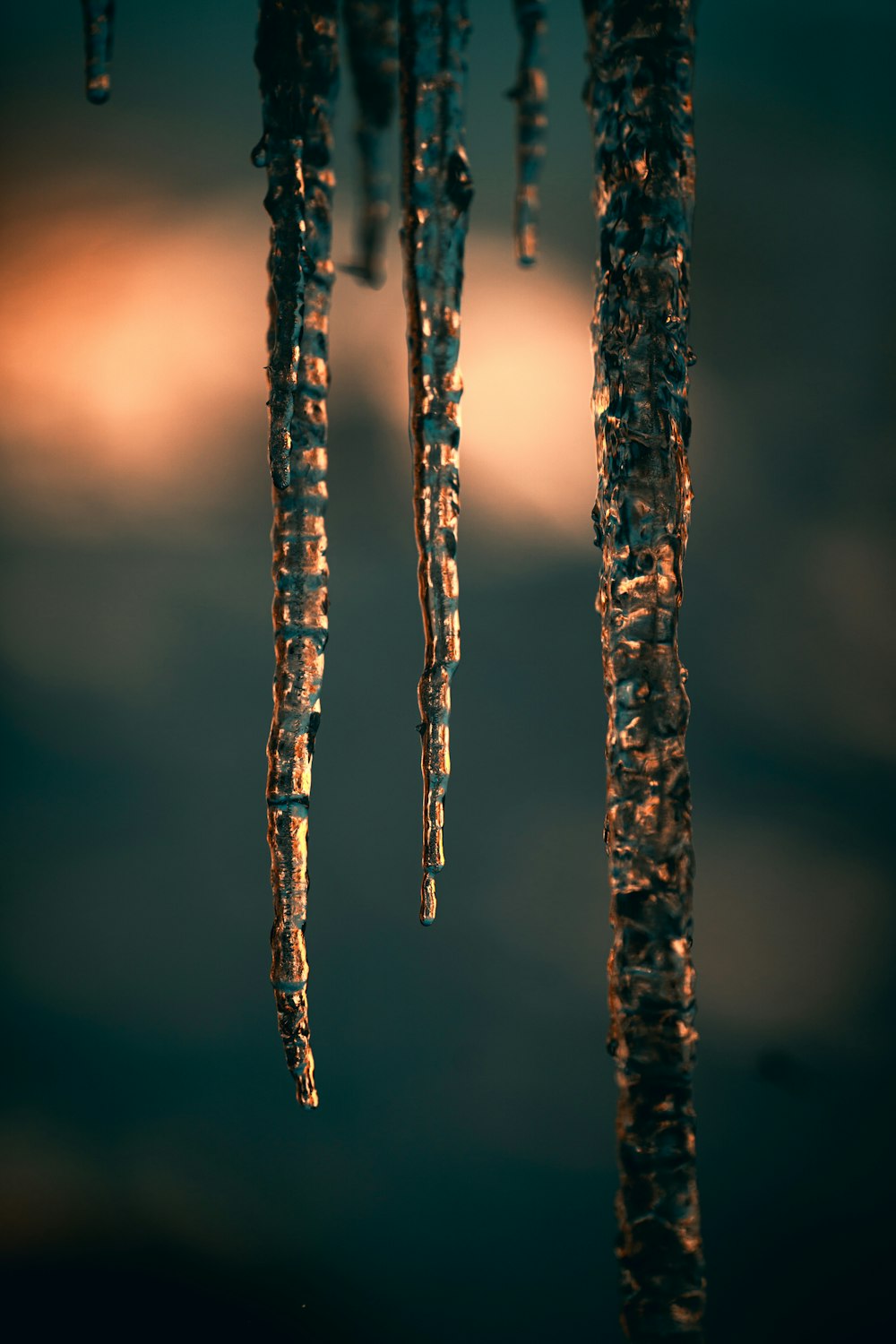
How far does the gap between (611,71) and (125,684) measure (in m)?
0.67

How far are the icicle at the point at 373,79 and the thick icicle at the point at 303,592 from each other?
0.09 feet

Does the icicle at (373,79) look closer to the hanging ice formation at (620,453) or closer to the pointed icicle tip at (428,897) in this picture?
the hanging ice formation at (620,453)

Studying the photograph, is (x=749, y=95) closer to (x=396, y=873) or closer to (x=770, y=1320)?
(x=396, y=873)

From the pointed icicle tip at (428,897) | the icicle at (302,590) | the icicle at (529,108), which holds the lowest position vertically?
the pointed icicle tip at (428,897)

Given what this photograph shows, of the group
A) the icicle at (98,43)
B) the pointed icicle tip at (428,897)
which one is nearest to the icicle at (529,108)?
the icicle at (98,43)

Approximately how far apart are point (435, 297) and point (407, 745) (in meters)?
0.46

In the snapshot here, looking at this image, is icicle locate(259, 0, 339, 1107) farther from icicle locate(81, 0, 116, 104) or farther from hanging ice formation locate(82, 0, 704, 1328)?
icicle locate(81, 0, 116, 104)

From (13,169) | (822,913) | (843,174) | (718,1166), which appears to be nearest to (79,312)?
(13,169)

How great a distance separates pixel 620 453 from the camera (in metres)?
0.53

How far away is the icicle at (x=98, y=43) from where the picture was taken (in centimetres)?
54

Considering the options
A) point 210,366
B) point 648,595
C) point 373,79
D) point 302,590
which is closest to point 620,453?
point 648,595

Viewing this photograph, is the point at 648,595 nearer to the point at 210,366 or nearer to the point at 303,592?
the point at 303,592

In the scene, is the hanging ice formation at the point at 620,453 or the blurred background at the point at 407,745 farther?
the blurred background at the point at 407,745

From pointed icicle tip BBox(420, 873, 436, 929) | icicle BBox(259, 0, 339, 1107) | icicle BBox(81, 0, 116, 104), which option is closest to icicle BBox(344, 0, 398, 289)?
icicle BBox(259, 0, 339, 1107)
